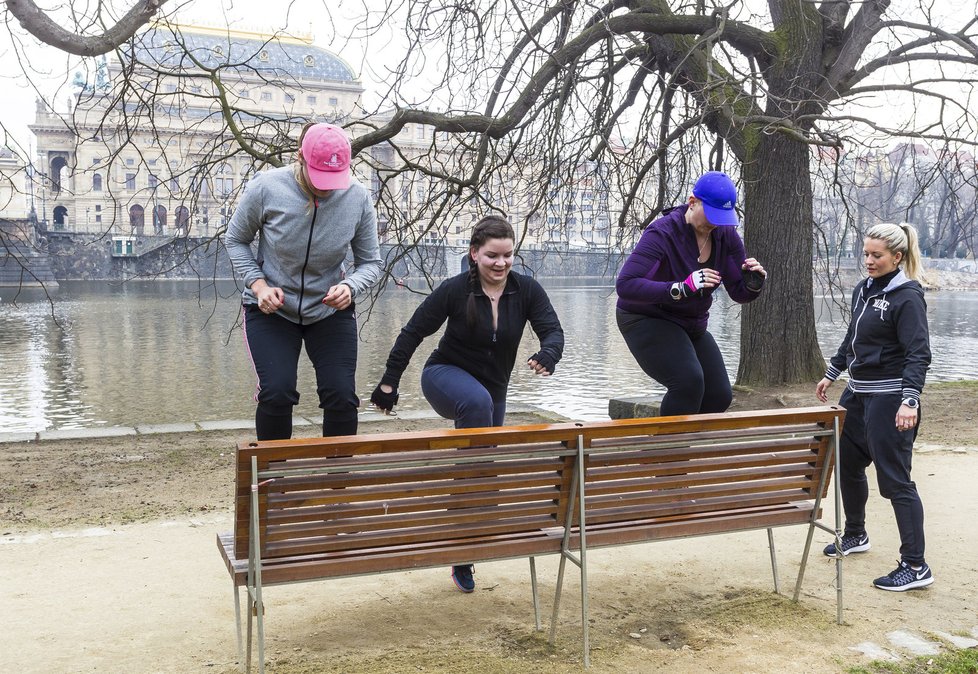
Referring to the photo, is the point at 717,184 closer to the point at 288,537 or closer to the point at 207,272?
the point at 288,537

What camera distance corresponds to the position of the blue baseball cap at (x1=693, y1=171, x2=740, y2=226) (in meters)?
4.46

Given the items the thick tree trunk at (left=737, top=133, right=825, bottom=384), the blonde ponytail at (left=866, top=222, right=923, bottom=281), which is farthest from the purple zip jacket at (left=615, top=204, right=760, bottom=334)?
the thick tree trunk at (left=737, top=133, right=825, bottom=384)

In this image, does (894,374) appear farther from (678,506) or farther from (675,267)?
(678,506)

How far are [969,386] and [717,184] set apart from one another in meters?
9.17

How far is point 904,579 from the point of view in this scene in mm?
4395

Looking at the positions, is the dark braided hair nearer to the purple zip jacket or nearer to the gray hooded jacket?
the gray hooded jacket

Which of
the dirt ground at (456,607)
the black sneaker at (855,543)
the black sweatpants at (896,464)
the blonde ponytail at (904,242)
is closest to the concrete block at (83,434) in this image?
the dirt ground at (456,607)

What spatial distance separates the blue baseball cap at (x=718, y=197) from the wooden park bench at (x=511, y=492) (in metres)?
0.95

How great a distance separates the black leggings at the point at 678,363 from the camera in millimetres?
4699

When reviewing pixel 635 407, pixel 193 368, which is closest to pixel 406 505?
pixel 635 407

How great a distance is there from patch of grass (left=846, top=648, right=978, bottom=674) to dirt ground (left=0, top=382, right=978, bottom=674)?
0.23 ft

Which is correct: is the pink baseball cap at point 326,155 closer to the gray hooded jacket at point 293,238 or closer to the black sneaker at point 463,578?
the gray hooded jacket at point 293,238

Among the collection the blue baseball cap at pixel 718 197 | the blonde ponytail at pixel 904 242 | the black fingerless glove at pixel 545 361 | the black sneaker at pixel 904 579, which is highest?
the blue baseball cap at pixel 718 197

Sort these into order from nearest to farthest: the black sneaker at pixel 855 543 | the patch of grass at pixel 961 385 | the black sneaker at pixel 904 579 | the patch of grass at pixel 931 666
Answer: the patch of grass at pixel 931 666, the black sneaker at pixel 904 579, the black sneaker at pixel 855 543, the patch of grass at pixel 961 385
